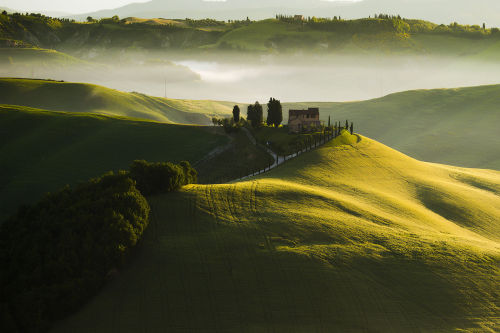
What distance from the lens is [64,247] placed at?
1503 inches

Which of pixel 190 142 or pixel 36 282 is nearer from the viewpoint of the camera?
pixel 36 282

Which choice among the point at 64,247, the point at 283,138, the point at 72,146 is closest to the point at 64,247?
the point at 64,247

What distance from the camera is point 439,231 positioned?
61031 millimetres

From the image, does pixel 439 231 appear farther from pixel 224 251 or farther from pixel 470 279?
pixel 224 251

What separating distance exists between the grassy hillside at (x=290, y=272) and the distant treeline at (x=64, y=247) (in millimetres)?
1713

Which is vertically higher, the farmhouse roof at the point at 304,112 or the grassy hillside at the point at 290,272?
the farmhouse roof at the point at 304,112

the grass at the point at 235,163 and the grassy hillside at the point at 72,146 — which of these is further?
the grass at the point at 235,163

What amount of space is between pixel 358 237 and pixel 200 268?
1903 centimetres

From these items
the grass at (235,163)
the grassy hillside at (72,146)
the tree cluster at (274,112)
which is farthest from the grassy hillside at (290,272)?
the tree cluster at (274,112)

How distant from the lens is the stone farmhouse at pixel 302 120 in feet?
346

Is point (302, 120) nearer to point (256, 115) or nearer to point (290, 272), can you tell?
point (256, 115)

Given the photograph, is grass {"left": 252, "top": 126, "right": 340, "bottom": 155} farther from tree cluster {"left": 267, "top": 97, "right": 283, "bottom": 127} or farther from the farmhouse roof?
the farmhouse roof

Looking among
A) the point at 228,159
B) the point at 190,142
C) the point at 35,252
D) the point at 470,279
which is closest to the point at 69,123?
the point at 190,142

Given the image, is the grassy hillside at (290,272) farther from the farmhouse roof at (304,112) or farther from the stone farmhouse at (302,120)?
the farmhouse roof at (304,112)
